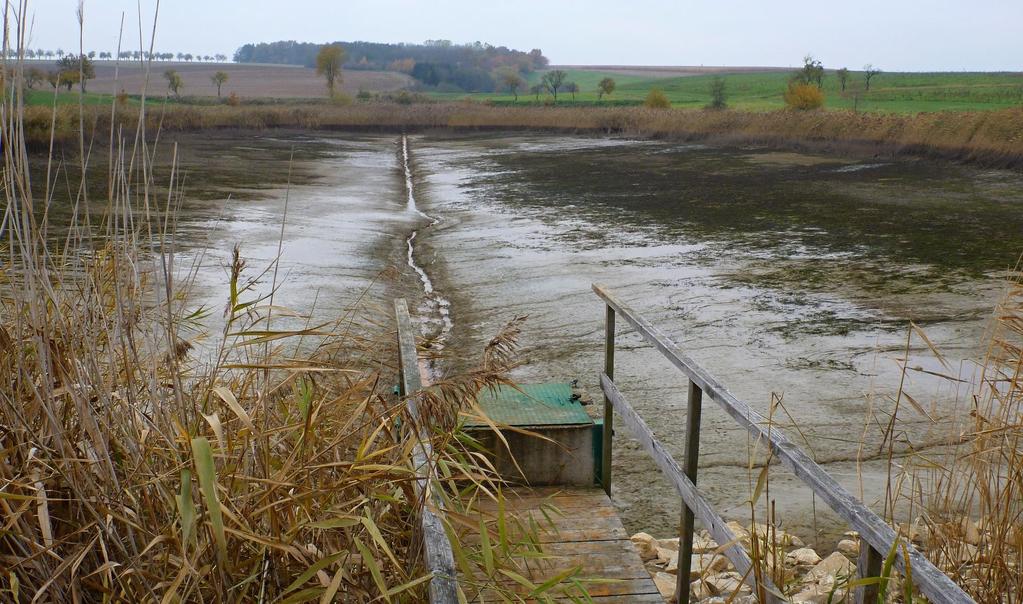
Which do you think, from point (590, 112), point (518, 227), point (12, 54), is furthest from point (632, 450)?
point (590, 112)

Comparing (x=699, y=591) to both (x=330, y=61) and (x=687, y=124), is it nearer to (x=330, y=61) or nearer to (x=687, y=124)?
(x=687, y=124)

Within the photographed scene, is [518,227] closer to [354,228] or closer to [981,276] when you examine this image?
[354,228]

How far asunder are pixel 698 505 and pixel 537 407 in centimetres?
162

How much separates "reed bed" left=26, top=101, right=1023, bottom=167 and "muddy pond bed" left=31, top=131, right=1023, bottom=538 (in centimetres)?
165

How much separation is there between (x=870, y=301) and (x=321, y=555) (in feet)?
34.7

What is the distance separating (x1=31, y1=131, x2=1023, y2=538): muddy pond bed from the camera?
318 inches

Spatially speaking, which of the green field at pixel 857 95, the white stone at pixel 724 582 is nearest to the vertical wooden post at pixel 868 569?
the white stone at pixel 724 582

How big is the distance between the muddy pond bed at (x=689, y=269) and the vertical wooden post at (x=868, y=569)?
726 millimetres

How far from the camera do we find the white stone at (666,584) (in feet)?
16.9

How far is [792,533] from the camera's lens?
6168 millimetres

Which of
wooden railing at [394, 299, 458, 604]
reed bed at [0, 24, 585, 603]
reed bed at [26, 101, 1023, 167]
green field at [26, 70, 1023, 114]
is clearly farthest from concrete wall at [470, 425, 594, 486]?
green field at [26, 70, 1023, 114]

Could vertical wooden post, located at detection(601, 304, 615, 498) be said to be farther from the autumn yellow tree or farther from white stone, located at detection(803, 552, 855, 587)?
the autumn yellow tree

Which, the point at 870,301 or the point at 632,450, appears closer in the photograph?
the point at 632,450

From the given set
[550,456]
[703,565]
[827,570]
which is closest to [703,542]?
[703,565]
